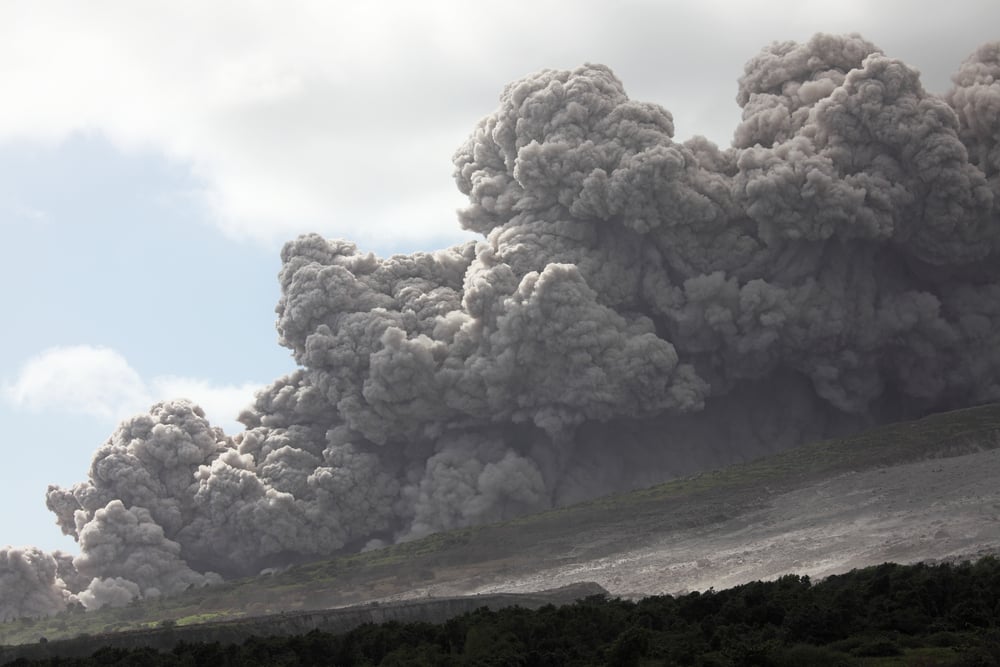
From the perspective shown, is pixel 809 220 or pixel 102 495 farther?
pixel 102 495

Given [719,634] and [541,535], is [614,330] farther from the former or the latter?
[719,634]

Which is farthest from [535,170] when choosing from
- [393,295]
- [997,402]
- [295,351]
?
[997,402]

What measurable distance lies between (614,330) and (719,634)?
42476 millimetres

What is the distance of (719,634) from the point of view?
105ft

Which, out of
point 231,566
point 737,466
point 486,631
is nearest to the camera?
point 486,631

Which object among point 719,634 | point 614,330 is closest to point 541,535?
point 614,330

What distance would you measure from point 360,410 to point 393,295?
8515 mm

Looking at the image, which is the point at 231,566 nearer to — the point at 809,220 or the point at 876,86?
the point at 809,220

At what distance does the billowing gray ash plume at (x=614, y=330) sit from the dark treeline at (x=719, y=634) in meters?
35.9

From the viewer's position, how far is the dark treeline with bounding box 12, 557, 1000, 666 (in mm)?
29047

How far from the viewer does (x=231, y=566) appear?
80.3 meters

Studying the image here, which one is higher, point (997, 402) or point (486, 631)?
point (997, 402)

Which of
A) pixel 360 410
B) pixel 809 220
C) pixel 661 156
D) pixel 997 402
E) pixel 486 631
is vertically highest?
pixel 661 156

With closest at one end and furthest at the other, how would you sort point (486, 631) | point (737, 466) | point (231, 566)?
point (486, 631)
point (737, 466)
point (231, 566)
